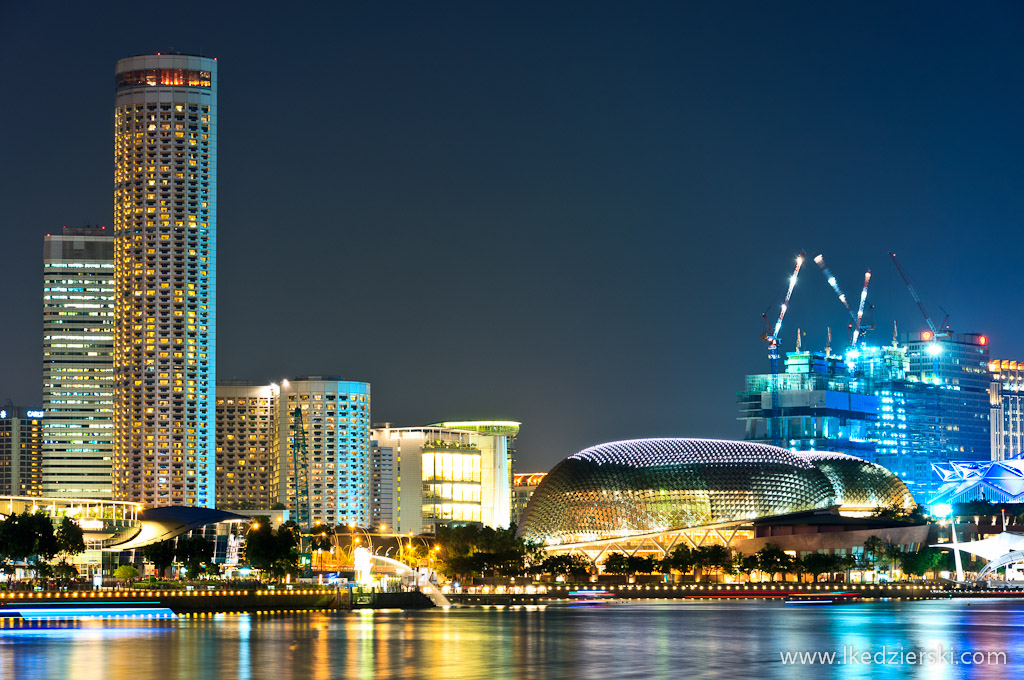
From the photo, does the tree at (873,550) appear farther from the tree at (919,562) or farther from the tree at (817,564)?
the tree at (817,564)

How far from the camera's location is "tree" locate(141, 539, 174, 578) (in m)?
165

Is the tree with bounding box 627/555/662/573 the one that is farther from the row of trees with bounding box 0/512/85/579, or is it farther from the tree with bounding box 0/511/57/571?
the tree with bounding box 0/511/57/571

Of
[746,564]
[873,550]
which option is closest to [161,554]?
[746,564]

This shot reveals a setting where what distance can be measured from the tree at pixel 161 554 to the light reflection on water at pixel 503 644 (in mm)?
50049

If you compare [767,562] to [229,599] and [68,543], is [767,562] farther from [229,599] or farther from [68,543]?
[68,543]

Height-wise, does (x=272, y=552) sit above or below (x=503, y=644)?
above

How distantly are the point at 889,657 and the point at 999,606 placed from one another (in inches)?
2651

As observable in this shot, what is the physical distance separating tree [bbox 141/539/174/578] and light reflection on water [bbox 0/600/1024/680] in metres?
50.0

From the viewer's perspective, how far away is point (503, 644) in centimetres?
7900

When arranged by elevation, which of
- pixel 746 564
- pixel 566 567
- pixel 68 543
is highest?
pixel 68 543

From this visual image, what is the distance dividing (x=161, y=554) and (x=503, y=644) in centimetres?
9463

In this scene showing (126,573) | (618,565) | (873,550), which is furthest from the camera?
(873,550)

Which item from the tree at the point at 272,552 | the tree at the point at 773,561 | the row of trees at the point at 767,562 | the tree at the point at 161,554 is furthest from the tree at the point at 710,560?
the tree at the point at 161,554

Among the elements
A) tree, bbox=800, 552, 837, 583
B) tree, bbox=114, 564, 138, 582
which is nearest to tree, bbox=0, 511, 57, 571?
tree, bbox=114, 564, 138, 582
